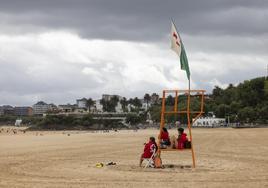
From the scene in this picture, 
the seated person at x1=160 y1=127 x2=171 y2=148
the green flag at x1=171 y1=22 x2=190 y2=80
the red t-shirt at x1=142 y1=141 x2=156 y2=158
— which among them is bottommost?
the red t-shirt at x1=142 y1=141 x2=156 y2=158

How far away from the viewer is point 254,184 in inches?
551

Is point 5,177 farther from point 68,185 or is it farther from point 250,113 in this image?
point 250,113

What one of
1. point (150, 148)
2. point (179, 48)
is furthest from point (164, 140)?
point (179, 48)

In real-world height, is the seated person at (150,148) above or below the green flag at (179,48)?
below

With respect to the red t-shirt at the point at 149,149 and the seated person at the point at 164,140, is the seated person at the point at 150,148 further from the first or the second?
the seated person at the point at 164,140

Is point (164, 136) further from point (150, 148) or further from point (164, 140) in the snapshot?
→ point (150, 148)

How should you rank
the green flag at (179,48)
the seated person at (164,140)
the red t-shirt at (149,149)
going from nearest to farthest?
the green flag at (179,48)
the seated person at (164,140)
the red t-shirt at (149,149)

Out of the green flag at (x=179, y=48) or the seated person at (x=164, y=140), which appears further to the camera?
the seated person at (x=164, y=140)

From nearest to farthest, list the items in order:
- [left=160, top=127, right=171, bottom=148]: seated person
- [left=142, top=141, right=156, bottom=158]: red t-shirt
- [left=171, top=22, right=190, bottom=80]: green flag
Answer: [left=171, top=22, right=190, bottom=80]: green flag < [left=160, top=127, right=171, bottom=148]: seated person < [left=142, top=141, right=156, bottom=158]: red t-shirt

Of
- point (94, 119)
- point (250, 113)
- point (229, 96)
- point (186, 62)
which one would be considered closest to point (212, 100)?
point (229, 96)

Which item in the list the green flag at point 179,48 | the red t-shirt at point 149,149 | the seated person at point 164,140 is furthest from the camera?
the red t-shirt at point 149,149

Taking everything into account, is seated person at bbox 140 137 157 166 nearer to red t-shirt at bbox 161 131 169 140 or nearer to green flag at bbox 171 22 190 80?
red t-shirt at bbox 161 131 169 140

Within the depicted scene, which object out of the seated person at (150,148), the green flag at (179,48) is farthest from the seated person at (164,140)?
the green flag at (179,48)

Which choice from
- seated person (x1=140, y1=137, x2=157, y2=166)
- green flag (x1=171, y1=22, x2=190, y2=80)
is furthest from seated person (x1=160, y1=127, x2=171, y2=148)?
green flag (x1=171, y1=22, x2=190, y2=80)
